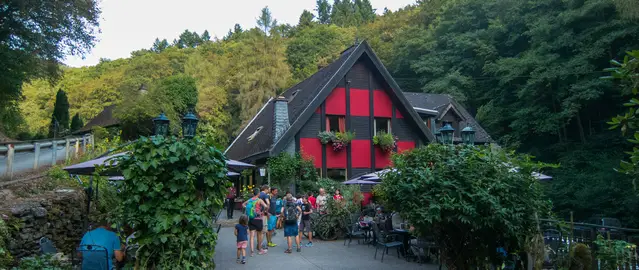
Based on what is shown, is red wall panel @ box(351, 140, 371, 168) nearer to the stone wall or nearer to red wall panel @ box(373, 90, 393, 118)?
red wall panel @ box(373, 90, 393, 118)

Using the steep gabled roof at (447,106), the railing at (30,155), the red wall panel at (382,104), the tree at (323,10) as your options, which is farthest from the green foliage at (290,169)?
the tree at (323,10)

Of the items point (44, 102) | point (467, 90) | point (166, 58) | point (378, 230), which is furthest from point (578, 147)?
point (44, 102)

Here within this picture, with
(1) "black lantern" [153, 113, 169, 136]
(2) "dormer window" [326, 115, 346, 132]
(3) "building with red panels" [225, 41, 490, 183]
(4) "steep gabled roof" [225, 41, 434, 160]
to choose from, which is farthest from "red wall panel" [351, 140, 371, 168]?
(1) "black lantern" [153, 113, 169, 136]

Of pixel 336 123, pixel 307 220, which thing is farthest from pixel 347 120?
pixel 307 220

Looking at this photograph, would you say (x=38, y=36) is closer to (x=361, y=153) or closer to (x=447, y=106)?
(x=361, y=153)

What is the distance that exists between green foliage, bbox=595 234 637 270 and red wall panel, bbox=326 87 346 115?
15.4 m

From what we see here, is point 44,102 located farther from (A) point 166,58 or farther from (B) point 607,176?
(B) point 607,176

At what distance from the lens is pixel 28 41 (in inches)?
800

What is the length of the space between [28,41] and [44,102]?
151ft

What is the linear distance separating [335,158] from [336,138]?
1.00 metres

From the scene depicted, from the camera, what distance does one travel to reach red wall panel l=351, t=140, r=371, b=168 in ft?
74.3

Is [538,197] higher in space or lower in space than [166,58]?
lower

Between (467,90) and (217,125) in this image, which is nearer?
(467,90)

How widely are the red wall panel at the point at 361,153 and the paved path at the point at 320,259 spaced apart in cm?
916
